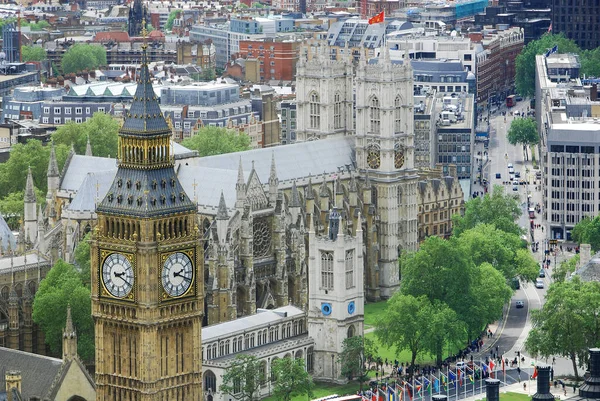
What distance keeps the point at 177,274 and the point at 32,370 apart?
28648mm

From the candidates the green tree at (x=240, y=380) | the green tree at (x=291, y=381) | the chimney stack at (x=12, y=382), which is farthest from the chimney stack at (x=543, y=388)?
the green tree at (x=240, y=380)

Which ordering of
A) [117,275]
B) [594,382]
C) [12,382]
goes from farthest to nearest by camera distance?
[12,382]
[117,275]
[594,382]

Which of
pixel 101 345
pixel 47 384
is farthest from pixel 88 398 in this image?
pixel 101 345

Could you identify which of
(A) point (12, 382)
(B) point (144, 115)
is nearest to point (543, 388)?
(B) point (144, 115)

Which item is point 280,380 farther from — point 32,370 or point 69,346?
point 69,346

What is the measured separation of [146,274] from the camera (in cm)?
14575

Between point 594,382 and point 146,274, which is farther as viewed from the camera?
point 146,274

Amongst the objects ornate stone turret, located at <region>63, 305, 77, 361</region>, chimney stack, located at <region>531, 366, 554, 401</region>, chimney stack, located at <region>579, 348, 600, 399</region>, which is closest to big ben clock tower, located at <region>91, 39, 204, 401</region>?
ornate stone turret, located at <region>63, 305, 77, 361</region>

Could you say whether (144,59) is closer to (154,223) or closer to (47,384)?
(154,223)

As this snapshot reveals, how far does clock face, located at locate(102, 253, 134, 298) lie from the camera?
481 feet

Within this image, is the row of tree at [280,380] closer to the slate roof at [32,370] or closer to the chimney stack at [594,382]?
the slate roof at [32,370]

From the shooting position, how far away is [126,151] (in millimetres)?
148000

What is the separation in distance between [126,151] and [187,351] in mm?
12953

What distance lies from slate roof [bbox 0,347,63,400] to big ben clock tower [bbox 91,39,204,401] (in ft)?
69.5
